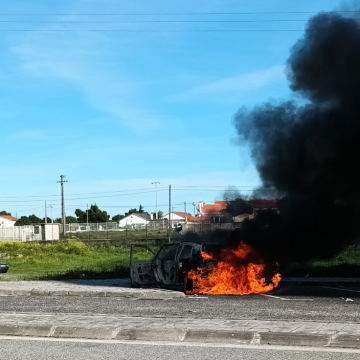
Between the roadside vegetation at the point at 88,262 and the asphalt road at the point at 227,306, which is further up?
the asphalt road at the point at 227,306

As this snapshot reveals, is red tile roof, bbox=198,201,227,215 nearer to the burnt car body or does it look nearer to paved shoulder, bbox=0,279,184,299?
the burnt car body

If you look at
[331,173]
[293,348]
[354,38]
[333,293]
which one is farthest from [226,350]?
[354,38]

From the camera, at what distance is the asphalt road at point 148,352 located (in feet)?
21.1

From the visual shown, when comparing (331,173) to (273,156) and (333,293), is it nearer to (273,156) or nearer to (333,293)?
(273,156)

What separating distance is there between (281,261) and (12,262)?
61.1 feet

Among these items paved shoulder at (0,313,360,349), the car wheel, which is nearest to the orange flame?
the car wheel

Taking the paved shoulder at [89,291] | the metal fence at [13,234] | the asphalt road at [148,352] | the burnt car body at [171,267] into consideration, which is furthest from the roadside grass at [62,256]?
the asphalt road at [148,352]

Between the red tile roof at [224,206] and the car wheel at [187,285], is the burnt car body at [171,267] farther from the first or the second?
the red tile roof at [224,206]

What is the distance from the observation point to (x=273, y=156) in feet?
57.3

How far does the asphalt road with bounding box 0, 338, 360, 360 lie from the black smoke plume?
8.83m

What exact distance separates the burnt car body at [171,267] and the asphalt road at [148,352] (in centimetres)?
728

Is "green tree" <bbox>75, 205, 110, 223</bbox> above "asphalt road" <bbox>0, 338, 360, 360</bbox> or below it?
above

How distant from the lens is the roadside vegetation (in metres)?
19.3

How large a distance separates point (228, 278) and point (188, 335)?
701 cm
